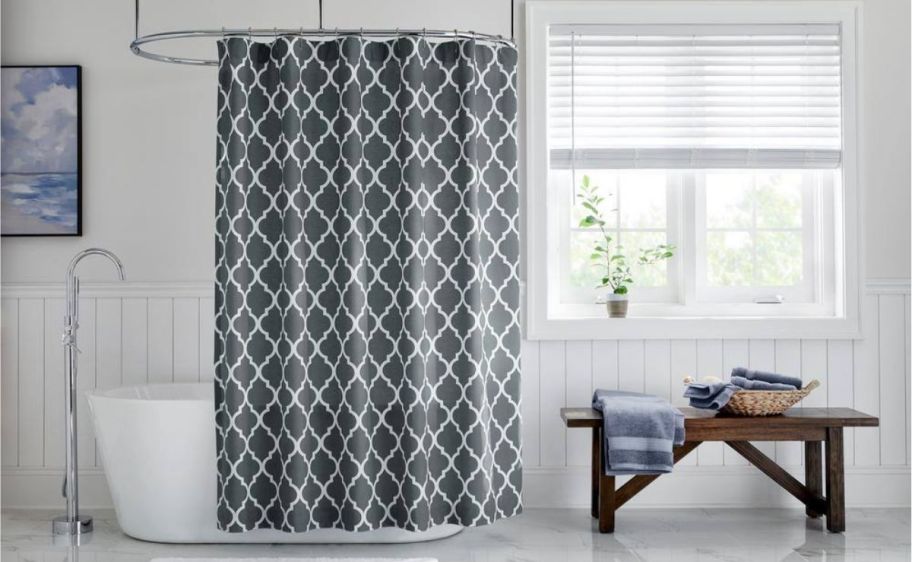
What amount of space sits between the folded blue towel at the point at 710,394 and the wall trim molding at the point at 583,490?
0.47 meters

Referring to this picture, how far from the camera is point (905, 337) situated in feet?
12.0

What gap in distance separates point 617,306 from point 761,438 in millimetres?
792

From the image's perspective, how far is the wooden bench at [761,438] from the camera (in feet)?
10.4

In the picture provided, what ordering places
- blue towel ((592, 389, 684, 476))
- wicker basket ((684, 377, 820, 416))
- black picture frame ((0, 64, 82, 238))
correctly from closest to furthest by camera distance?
blue towel ((592, 389, 684, 476)) < wicker basket ((684, 377, 820, 416)) < black picture frame ((0, 64, 82, 238))

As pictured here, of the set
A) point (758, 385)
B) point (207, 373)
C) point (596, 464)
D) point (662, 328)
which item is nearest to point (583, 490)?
point (596, 464)

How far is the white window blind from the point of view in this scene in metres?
3.61

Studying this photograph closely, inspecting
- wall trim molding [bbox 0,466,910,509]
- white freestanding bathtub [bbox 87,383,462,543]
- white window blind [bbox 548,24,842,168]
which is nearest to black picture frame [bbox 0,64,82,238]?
white freestanding bathtub [bbox 87,383,462,543]

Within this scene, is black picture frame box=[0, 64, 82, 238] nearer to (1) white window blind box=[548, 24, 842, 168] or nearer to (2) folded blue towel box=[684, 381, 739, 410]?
(1) white window blind box=[548, 24, 842, 168]

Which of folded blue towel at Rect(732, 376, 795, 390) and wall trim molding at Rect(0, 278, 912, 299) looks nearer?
folded blue towel at Rect(732, 376, 795, 390)

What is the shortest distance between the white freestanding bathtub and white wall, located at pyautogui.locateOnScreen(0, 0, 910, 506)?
617mm

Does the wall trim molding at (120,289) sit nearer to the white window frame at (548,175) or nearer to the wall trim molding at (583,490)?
the wall trim molding at (583,490)

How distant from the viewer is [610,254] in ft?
12.4

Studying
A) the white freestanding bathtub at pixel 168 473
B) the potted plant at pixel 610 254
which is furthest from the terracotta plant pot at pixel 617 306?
the white freestanding bathtub at pixel 168 473

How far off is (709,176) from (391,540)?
2073mm
